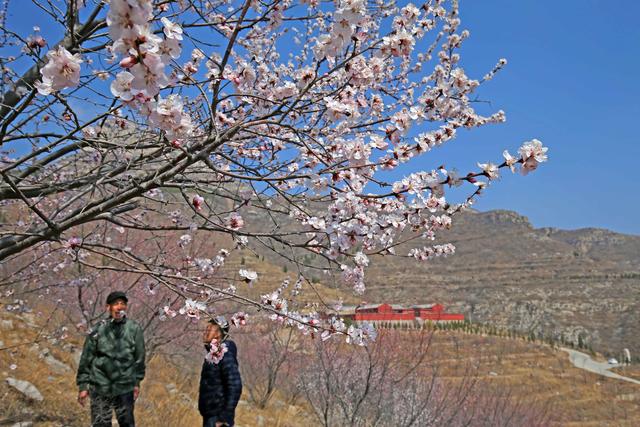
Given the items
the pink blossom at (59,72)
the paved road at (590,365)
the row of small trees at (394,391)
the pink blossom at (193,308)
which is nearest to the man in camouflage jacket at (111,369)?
the pink blossom at (193,308)

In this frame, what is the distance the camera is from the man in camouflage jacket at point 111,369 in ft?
14.0

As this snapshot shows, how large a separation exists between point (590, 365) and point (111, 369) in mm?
51106

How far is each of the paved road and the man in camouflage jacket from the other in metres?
43.8

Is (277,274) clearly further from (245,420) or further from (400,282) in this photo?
(245,420)

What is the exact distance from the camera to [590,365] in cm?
4588

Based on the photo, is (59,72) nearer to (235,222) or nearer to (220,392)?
(235,222)

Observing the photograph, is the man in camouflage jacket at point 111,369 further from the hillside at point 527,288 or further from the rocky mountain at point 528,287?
the hillside at point 527,288

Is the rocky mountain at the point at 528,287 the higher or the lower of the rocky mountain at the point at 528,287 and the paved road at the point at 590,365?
the higher

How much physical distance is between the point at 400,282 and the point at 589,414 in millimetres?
70946

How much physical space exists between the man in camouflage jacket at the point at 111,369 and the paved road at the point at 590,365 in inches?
1723

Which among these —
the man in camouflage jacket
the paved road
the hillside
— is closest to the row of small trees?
the man in camouflage jacket

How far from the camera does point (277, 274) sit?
7469 centimetres

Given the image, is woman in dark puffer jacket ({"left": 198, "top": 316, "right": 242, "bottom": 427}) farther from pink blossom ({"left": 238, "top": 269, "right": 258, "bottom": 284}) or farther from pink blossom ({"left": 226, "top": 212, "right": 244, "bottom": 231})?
pink blossom ({"left": 226, "top": 212, "right": 244, "bottom": 231})

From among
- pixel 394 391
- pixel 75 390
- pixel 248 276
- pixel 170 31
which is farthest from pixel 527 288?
pixel 170 31
